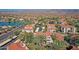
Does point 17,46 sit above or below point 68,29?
below

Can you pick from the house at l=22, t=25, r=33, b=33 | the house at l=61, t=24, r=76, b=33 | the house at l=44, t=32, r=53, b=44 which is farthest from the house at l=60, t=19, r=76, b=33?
the house at l=22, t=25, r=33, b=33

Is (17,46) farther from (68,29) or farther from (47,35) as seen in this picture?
(68,29)

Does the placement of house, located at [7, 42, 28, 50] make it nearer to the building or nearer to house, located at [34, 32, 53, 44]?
house, located at [34, 32, 53, 44]

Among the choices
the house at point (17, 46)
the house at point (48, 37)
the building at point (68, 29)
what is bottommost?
the house at point (17, 46)

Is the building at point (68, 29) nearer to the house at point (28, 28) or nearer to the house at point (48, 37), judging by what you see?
the house at point (48, 37)

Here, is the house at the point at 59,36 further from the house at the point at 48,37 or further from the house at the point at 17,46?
the house at the point at 17,46

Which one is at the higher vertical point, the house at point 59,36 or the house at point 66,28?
the house at point 66,28

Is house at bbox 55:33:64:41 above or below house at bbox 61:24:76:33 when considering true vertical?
below

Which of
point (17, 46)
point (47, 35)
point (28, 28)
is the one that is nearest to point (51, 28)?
point (47, 35)

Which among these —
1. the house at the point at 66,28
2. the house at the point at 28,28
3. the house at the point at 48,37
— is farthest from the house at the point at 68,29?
the house at the point at 28,28

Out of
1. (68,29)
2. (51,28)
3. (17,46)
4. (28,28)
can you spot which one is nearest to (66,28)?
(68,29)

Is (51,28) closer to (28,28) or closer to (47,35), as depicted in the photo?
(47,35)
